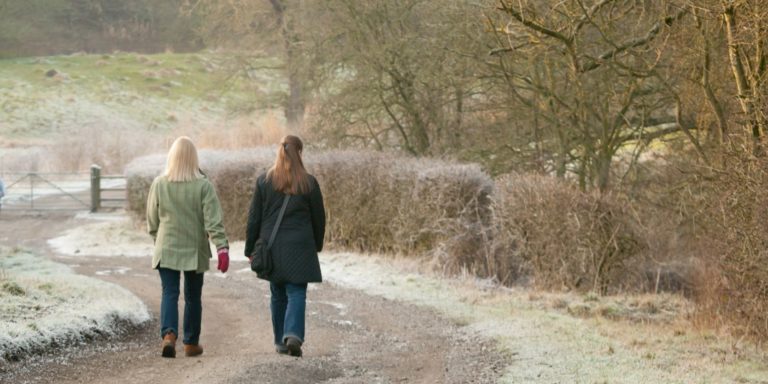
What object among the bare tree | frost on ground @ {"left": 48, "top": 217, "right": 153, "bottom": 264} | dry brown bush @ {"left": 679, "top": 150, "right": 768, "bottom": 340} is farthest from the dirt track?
frost on ground @ {"left": 48, "top": 217, "right": 153, "bottom": 264}

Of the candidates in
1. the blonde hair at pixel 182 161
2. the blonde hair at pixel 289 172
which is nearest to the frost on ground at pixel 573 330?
the blonde hair at pixel 289 172

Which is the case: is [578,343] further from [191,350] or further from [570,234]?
[570,234]

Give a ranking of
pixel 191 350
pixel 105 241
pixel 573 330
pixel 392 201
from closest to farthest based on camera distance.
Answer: pixel 191 350 < pixel 573 330 < pixel 392 201 < pixel 105 241

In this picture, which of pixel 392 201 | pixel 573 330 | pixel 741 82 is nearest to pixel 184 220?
pixel 573 330

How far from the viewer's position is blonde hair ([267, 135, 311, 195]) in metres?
9.84

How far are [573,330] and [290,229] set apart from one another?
3.88 meters

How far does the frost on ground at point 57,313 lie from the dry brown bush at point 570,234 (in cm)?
649

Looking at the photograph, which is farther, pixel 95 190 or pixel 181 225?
pixel 95 190

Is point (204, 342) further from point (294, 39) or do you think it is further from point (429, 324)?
point (294, 39)

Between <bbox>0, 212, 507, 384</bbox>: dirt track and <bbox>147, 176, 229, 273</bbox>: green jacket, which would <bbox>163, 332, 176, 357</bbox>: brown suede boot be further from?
<bbox>147, 176, 229, 273</bbox>: green jacket

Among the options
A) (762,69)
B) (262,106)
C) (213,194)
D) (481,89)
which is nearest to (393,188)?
(481,89)

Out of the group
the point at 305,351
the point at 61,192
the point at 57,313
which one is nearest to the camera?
the point at 305,351

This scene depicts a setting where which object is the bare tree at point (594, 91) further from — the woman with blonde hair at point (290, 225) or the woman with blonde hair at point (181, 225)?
the woman with blonde hair at point (181, 225)

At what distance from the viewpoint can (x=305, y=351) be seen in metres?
10.9
